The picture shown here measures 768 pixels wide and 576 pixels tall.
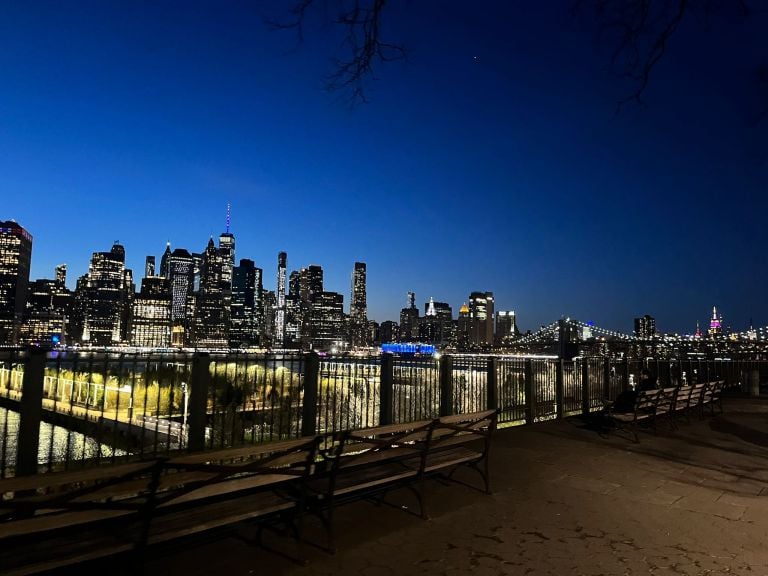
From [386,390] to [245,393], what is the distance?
2651 millimetres

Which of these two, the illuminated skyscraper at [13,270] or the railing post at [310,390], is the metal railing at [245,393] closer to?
the railing post at [310,390]

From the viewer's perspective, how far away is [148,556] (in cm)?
425

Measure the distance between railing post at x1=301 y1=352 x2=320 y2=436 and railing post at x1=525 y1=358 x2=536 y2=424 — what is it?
6.10 metres

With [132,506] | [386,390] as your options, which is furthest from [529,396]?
[132,506]

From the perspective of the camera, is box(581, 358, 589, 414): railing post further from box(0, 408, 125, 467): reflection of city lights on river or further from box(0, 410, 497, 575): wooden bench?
box(0, 408, 125, 467): reflection of city lights on river

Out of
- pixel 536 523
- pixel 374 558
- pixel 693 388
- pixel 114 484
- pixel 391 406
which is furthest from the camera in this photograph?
pixel 693 388

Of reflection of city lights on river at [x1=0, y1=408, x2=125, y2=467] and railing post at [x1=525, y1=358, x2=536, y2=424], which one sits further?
railing post at [x1=525, y1=358, x2=536, y2=424]

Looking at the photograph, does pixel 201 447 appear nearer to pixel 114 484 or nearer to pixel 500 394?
pixel 114 484

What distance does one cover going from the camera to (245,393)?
654 centimetres

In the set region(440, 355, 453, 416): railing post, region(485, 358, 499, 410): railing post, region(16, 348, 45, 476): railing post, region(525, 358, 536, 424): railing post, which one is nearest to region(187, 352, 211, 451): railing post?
region(16, 348, 45, 476): railing post

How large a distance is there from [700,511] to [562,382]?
7.01 meters

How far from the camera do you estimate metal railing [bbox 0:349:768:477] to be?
5.20m

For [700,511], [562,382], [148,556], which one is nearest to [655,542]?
[700,511]

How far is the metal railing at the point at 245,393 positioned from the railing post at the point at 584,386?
0.02m
